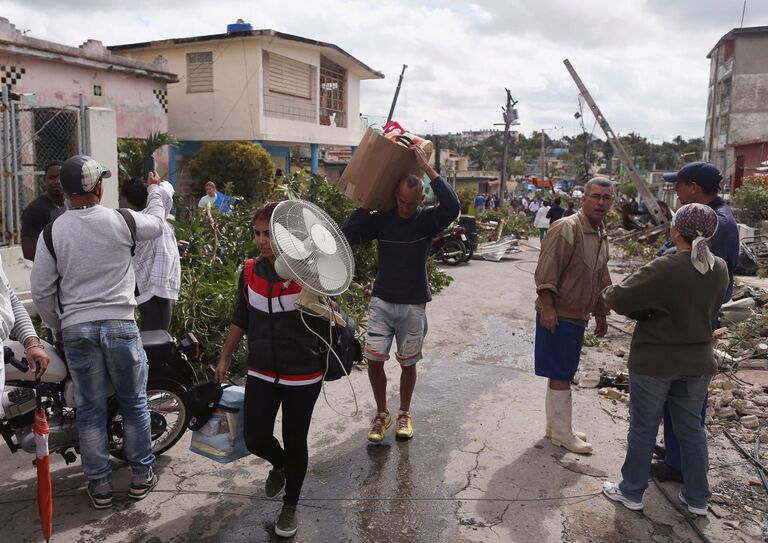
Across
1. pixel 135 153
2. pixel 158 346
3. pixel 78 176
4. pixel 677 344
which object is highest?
pixel 135 153

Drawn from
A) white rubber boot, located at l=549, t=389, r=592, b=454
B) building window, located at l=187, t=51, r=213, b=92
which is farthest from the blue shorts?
building window, located at l=187, t=51, r=213, b=92

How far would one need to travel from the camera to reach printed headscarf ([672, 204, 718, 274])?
10.5 ft

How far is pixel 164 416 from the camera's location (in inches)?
159

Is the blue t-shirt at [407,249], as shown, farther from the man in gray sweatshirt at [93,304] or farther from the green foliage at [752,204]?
the green foliage at [752,204]

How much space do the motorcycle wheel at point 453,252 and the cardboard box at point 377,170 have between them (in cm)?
982

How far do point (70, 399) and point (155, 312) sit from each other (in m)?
0.98

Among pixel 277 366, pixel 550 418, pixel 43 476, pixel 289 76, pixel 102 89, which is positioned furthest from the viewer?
pixel 289 76

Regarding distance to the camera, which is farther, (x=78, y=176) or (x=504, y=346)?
(x=504, y=346)

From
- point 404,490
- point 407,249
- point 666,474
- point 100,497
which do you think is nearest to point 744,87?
point 666,474

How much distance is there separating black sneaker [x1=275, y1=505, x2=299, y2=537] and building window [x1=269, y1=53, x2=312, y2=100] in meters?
18.1

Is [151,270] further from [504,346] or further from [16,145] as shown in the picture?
[504,346]

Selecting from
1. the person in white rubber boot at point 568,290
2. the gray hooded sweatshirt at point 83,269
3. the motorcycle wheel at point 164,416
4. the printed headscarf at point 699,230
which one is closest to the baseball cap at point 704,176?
the person in white rubber boot at point 568,290

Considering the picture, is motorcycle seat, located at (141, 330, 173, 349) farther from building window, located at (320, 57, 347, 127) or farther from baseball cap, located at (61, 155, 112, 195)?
building window, located at (320, 57, 347, 127)

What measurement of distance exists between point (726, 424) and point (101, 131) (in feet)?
24.0
